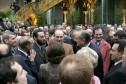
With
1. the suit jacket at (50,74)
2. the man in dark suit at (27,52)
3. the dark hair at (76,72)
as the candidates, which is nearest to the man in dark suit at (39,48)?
A: the man in dark suit at (27,52)

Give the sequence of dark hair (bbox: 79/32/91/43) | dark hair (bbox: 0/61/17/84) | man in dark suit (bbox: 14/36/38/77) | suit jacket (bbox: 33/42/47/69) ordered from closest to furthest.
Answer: dark hair (bbox: 0/61/17/84)
man in dark suit (bbox: 14/36/38/77)
dark hair (bbox: 79/32/91/43)
suit jacket (bbox: 33/42/47/69)

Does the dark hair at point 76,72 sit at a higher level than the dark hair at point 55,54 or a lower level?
higher

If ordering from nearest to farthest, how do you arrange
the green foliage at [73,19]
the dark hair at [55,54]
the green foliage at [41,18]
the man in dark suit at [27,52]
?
the dark hair at [55,54] < the man in dark suit at [27,52] < the green foliage at [41,18] < the green foliage at [73,19]

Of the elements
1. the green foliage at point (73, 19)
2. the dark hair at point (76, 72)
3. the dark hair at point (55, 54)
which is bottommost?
the green foliage at point (73, 19)

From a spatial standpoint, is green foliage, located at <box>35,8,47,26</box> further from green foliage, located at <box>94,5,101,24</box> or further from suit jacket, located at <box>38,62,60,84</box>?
suit jacket, located at <box>38,62,60,84</box>

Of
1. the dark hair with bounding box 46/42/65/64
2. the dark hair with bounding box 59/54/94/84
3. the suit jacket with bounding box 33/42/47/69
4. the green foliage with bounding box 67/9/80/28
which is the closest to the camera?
the dark hair with bounding box 59/54/94/84

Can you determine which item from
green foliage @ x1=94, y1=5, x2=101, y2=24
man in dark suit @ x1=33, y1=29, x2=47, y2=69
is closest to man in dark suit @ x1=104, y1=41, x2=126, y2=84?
man in dark suit @ x1=33, y1=29, x2=47, y2=69

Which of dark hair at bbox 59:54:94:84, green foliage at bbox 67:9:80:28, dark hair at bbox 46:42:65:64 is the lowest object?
green foliage at bbox 67:9:80:28

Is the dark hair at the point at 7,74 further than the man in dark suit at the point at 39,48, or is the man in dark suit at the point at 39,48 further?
the man in dark suit at the point at 39,48

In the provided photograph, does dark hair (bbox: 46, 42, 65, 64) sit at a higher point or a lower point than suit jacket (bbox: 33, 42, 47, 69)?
higher

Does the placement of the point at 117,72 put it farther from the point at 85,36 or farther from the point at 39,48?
the point at 39,48

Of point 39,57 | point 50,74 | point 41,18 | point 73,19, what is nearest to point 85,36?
point 39,57

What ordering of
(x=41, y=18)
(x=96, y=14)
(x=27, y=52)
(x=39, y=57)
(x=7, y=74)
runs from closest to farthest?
(x=7, y=74), (x=27, y=52), (x=39, y=57), (x=41, y=18), (x=96, y=14)

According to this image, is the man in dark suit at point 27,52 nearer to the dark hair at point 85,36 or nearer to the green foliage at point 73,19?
the dark hair at point 85,36
